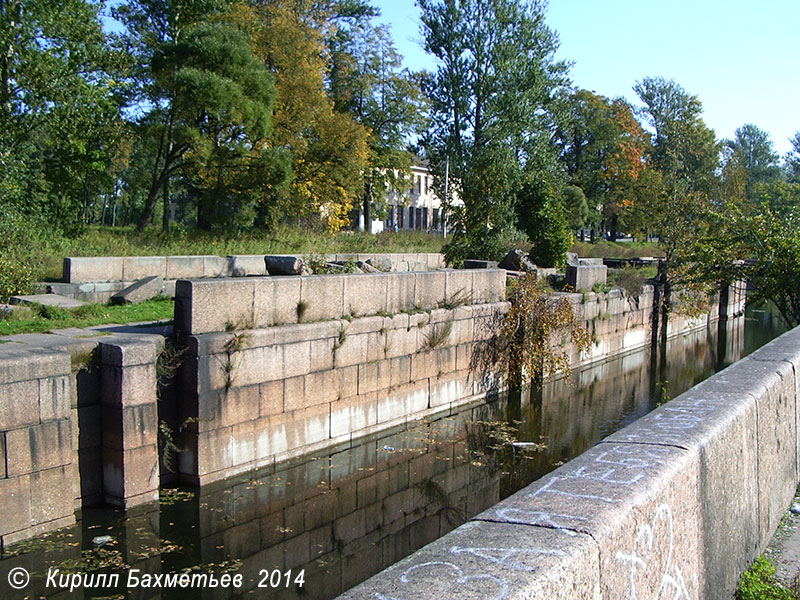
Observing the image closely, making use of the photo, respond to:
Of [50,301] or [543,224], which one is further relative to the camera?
[543,224]

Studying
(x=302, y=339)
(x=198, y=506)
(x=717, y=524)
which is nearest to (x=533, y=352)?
(x=302, y=339)

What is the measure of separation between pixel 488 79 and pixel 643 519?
33.0 m

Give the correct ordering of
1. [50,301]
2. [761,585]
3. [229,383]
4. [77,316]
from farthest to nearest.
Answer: [50,301]
[77,316]
[229,383]
[761,585]

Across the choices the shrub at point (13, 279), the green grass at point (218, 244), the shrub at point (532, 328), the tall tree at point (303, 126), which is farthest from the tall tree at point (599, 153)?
the shrub at point (13, 279)

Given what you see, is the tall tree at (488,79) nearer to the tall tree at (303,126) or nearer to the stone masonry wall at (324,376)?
the tall tree at (303,126)

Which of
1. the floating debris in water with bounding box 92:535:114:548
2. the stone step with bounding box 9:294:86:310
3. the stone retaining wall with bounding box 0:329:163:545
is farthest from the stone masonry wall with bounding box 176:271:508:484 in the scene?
the stone step with bounding box 9:294:86:310

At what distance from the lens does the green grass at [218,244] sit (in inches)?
567

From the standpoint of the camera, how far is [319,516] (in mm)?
7766

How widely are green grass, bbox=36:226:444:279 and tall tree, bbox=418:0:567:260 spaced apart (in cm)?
903

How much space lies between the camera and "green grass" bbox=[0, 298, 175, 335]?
880cm

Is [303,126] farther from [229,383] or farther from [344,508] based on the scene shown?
[344,508]

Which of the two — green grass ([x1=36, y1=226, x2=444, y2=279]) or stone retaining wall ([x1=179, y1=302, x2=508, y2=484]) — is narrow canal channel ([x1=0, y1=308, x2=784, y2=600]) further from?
green grass ([x1=36, y1=226, x2=444, y2=279])

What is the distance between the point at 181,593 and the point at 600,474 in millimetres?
4425

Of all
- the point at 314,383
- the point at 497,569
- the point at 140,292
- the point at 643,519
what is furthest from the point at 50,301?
the point at 497,569
